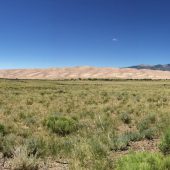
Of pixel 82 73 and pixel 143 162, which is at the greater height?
pixel 82 73

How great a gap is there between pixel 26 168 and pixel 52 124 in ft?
19.8

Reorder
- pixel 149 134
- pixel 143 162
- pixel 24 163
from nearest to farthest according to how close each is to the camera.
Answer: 1. pixel 143 162
2. pixel 24 163
3. pixel 149 134

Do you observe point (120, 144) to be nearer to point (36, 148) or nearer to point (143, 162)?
point (36, 148)

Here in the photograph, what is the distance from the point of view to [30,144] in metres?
8.74

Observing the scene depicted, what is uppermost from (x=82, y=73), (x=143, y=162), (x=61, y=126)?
(x=82, y=73)

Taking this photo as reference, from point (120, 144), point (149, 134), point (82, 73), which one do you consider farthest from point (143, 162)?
point (82, 73)

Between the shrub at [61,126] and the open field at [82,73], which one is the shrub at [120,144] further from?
the open field at [82,73]

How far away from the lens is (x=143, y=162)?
20.1ft

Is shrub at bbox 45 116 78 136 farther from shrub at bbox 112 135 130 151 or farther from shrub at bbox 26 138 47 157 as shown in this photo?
shrub at bbox 112 135 130 151

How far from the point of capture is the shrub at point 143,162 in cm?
580

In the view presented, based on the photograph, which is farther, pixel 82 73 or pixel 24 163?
pixel 82 73

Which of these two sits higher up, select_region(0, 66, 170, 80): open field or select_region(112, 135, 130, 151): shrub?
select_region(0, 66, 170, 80): open field

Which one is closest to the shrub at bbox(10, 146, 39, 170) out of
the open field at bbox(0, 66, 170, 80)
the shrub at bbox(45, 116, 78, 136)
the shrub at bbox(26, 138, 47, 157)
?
the shrub at bbox(26, 138, 47, 157)

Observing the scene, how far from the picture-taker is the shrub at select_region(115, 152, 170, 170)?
580 cm
